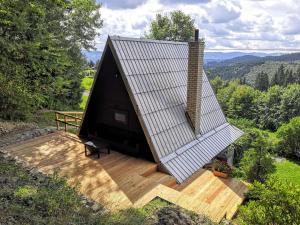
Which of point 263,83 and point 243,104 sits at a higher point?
point 263,83

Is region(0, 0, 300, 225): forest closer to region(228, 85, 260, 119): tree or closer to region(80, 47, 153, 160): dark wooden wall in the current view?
region(80, 47, 153, 160): dark wooden wall

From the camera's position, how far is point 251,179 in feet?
33.1

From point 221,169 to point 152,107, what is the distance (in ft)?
11.1

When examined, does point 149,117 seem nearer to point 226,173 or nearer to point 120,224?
point 226,173

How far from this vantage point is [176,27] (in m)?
32.8

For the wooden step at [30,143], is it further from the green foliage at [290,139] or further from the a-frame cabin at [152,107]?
the green foliage at [290,139]

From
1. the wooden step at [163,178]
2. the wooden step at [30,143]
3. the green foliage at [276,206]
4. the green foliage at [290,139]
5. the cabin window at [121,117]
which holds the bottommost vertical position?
the green foliage at [290,139]

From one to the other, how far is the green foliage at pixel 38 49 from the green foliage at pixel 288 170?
19212 millimetres

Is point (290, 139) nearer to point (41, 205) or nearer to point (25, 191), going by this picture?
point (25, 191)

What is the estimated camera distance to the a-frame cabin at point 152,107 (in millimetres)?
8703

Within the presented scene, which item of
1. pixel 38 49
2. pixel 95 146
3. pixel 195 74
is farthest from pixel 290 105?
pixel 95 146

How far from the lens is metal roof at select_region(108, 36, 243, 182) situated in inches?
340

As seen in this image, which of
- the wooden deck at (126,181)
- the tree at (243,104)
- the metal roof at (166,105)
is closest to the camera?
the wooden deck at (126,181)

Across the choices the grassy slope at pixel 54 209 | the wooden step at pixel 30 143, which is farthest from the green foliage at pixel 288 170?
the grassy slope at pixel 54 209
